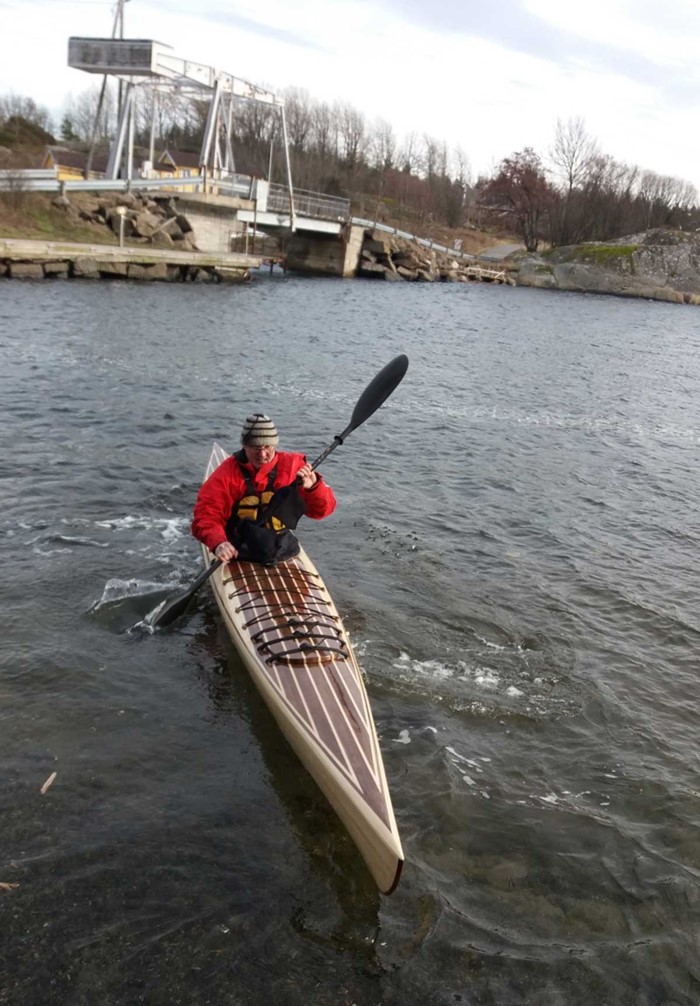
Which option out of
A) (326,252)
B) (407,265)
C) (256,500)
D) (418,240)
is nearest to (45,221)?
(326,252)

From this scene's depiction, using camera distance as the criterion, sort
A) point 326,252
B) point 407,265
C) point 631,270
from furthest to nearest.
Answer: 1. point 631,270
2. point 407,265
3. point 326,252

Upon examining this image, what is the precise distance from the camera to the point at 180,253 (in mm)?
38281

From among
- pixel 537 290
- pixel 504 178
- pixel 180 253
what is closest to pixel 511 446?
pixel 180 253

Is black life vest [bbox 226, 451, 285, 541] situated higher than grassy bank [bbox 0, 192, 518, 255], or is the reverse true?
grassy bank [bbox 0, 192, 518, 255]

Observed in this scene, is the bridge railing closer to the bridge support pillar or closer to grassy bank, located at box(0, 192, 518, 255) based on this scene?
the bridge support pillar

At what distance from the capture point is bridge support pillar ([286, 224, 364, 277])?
5509 cm

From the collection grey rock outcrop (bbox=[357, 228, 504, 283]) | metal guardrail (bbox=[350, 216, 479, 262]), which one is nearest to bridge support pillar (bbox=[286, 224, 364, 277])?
grey rock outcrop (bbox=[357, 228, 504, 283])

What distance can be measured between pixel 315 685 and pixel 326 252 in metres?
53.7

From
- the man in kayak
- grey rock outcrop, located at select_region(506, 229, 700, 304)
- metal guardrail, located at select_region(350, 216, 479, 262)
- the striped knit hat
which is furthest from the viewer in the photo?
grey rock outcrop, located at select_region(506, 229, 700, 304)

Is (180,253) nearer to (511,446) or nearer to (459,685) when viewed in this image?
(511,446)

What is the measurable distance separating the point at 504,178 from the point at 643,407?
74.5 meters

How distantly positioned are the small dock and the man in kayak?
1064 inches

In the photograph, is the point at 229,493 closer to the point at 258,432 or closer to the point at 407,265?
the point at 258,432

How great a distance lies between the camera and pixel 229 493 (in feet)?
23.5
